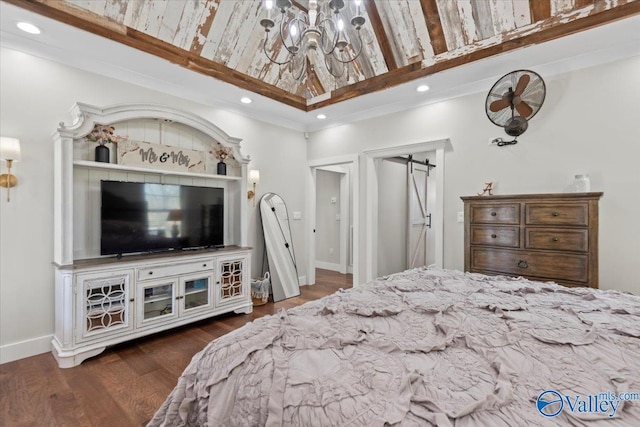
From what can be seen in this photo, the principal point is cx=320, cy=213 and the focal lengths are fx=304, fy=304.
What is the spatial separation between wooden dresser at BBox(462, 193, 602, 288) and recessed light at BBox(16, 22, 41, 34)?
397cm

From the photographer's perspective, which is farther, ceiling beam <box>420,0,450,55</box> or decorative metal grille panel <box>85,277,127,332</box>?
ceiling beam <box>420,0,450,55</box>

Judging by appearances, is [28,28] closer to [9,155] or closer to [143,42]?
[143,42]

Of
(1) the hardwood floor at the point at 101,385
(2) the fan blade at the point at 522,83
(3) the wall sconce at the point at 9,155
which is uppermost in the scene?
(2) the fan blade at the point at 522,83

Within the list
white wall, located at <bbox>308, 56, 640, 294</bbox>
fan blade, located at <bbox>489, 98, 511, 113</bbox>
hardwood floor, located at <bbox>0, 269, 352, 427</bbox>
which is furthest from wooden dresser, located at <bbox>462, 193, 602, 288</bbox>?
hardwood floor, located at <bbox>0, 269, 352, 427</bbox>

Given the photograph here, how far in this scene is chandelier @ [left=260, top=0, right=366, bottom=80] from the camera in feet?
6.45

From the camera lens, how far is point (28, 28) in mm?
2400

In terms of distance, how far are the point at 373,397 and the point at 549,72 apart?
A: 3491 millimetres

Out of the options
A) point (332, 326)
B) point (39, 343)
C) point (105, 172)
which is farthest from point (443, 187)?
point (39, 343)

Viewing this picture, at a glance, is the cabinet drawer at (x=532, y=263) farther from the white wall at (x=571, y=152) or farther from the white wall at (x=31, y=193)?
the white wall at (x=31, y=193)

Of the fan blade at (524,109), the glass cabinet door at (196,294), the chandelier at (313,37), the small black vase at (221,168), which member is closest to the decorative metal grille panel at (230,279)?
the glass cabinet door at (196,294)

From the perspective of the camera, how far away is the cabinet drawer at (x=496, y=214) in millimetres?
2705

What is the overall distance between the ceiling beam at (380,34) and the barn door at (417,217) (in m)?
2.07

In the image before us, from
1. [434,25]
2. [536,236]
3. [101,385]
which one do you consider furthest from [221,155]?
[536,236]

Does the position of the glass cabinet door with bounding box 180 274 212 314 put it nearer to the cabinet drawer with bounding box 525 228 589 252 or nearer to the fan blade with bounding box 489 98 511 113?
the cabinet drawer with bounding box 525 228 589 252
